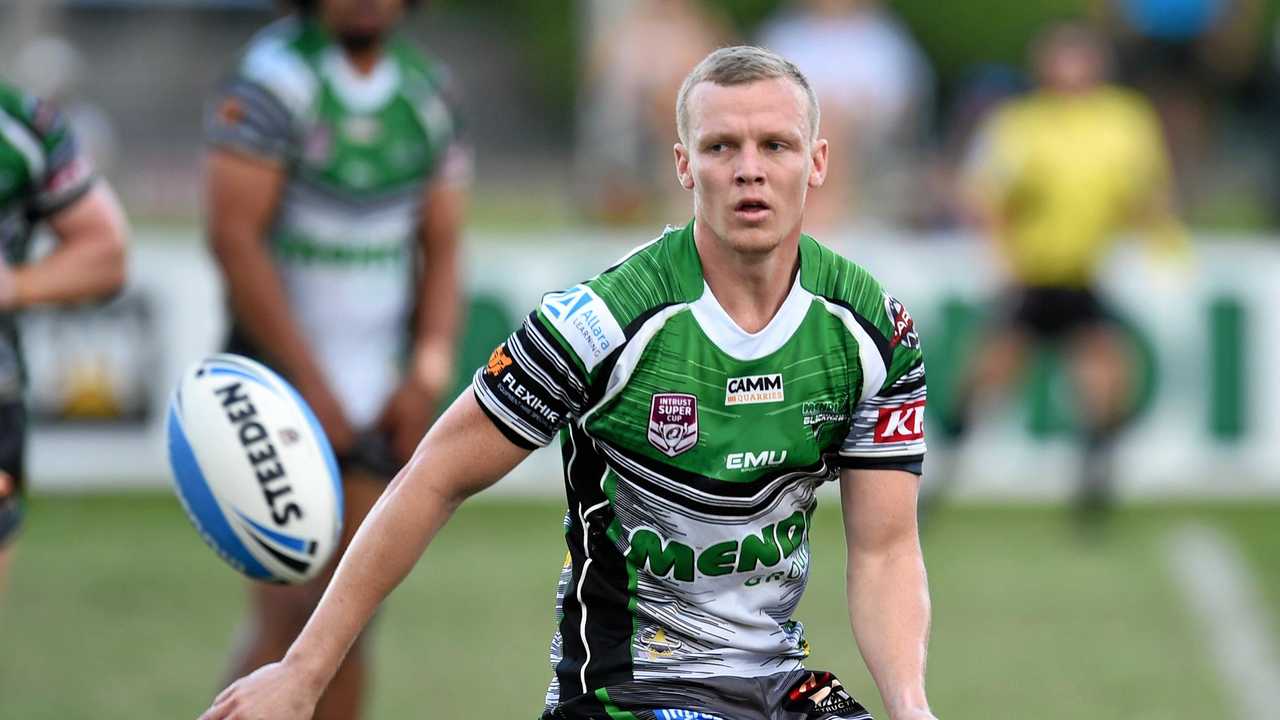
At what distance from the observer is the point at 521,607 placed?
9.36 m

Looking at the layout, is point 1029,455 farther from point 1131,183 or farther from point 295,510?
point 295,510

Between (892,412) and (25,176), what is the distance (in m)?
2.38

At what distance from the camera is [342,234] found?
6070 millimetres

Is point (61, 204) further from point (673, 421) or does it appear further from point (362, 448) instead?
point (673, 421)

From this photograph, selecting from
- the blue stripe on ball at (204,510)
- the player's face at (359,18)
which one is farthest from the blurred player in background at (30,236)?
the player's face at (359,18)

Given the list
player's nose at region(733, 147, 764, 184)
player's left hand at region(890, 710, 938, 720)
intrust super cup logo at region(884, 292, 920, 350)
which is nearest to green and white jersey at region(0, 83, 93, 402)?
player's nose at region(733, 147, 764, 184)

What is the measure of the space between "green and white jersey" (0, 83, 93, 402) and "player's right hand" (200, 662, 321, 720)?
1636mm

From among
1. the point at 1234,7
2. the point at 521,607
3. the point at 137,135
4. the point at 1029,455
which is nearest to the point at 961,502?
the point at 1029,455

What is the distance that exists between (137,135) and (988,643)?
31.4m

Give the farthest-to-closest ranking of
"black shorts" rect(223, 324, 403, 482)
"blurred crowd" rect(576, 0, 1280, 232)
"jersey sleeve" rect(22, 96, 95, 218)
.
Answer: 1. "blurred crowd" rect(576, 0, 1280, 232)
2. "black shorts" rect(223, 324, 403, 482)
3. "jersey sleeve" rect(22, 96, 95, 218)

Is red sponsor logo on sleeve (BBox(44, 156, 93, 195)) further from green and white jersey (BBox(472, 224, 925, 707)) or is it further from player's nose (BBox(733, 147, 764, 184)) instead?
player's nose (BBox(733, 147, 764, 184))

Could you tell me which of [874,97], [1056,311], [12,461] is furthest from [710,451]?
[874,97]

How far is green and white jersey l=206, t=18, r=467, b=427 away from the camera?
19.5 feet

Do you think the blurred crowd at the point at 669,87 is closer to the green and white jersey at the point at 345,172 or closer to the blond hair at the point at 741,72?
the green and white jersey at the point at 345,172
